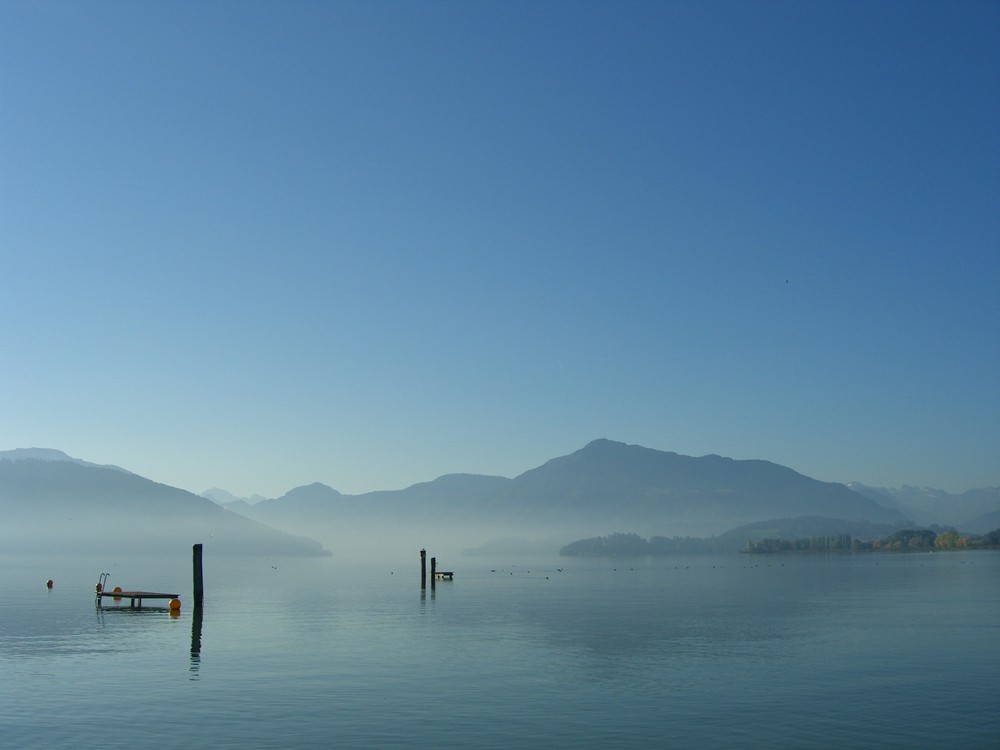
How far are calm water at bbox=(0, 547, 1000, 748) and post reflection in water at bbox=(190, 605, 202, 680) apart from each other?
15 cm

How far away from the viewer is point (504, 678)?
4059cm

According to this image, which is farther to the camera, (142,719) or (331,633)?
(331,633)

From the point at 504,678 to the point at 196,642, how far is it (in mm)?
22558

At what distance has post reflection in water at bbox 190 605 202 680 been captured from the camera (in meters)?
43.6

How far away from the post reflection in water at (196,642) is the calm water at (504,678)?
150mm

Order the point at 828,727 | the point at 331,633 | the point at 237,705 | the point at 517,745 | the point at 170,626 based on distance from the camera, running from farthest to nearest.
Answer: the point at 170,626
the point at 331,633
the point at 237,705
the point at 828,727
the point at 517,745

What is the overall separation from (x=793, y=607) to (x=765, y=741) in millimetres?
55888

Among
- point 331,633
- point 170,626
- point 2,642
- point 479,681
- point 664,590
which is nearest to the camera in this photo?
point 479,681

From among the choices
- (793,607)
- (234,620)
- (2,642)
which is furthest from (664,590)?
(2,642)

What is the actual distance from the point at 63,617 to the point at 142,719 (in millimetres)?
46455

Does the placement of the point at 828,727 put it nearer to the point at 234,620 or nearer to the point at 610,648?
the point at 610,648

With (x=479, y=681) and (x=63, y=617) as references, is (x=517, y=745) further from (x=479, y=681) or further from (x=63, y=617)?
(x=63, y=617)

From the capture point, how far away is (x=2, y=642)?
179 ft

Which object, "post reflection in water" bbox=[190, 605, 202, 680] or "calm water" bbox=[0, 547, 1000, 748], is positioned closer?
"calm water" bbox=[0, 547, 1000, 748]
